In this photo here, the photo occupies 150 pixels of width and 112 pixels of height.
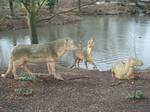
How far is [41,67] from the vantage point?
1580 cm

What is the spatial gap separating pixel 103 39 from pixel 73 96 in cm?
1975

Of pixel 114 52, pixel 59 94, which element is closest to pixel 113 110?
pixel 59 94

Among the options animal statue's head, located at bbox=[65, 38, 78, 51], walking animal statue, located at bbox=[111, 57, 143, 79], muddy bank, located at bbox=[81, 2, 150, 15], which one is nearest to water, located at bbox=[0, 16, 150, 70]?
walking animal statue, located at bbox=[111, 57, 143, 79]

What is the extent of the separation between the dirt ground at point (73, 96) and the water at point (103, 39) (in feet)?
23.5

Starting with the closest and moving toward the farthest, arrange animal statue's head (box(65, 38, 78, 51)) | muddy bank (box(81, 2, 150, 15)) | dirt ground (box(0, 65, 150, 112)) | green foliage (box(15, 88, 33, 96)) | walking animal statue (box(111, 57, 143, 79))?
dirt ground (box(0, 65, 150, 112)) < green foliage (box(15, 88, 33, 96)) < animal statue's head (box(65, 38, 78, 51)) < walking animal statue (box(111, 57, 143, 79)) < muddy bank (box(81, 2, 150, 15))

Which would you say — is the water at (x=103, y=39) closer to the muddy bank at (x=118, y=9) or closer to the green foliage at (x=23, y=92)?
the green foliage at (x=23, y=92)

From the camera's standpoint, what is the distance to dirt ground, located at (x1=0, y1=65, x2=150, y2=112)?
29.2ft

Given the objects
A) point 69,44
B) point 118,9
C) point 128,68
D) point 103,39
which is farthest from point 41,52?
point 118,9

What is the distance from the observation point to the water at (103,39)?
843 inches

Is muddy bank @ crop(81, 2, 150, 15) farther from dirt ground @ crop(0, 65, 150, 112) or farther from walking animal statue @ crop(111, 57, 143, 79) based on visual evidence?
dirt ground @ crop(0, 65, 150, 112)

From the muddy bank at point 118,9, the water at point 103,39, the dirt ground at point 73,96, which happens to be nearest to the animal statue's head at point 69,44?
the dirt ground at point 73,96

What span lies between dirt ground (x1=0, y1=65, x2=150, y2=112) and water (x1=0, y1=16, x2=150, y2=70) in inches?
282

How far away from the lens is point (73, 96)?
10016 mm

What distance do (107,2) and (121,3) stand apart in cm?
200
